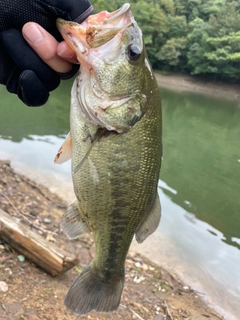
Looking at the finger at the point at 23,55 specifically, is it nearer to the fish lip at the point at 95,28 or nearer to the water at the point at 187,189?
the fish lip at the point at 95,28

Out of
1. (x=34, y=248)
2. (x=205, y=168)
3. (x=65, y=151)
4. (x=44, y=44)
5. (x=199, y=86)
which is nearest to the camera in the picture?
(x=44, y=44)

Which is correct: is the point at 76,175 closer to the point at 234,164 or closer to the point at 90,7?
the point at 90,7

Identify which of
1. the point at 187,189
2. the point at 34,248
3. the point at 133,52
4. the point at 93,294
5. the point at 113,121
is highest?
the point at 133,52

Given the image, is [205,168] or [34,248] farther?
[205,168]

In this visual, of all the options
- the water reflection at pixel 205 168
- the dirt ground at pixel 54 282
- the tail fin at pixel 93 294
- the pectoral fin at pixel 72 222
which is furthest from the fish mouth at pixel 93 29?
the water reflection at pixel 205 168

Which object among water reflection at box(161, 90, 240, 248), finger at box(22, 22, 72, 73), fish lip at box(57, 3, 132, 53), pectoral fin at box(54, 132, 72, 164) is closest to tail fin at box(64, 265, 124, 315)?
pectoral fin at box(54, 132, 72, 164)

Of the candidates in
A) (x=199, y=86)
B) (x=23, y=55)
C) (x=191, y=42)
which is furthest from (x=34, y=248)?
(x=191, y=42)

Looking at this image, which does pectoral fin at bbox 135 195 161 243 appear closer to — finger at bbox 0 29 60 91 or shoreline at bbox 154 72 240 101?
finger at bbox 0 29 60 91

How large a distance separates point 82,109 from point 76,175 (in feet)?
1.18

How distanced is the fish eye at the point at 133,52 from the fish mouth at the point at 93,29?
10cm

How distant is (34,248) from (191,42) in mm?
46102

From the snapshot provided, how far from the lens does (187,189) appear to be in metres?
9.42

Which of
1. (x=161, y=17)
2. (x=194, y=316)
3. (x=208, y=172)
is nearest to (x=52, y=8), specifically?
(x=194, y=316)

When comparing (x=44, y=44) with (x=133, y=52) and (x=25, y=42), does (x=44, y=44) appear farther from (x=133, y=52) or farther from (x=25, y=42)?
(x=133, y=52)
